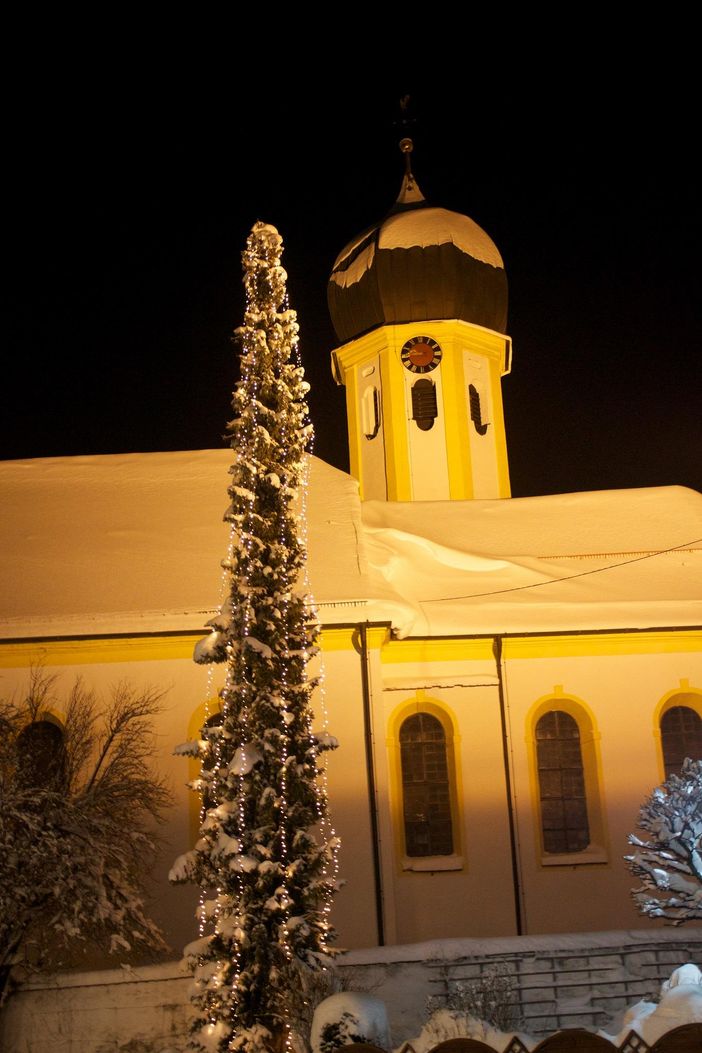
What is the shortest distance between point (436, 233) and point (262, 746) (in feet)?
66.8

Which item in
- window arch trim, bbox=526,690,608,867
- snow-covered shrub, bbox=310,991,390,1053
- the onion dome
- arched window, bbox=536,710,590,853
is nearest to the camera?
snow-covered shrub, bbox=310,991,390,1053

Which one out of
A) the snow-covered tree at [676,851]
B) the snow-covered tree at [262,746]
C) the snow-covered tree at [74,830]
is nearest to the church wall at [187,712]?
the snow-covered tree at [74,830]

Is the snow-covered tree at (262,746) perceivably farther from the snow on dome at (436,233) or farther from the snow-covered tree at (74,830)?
the snow on dome at (436,233)

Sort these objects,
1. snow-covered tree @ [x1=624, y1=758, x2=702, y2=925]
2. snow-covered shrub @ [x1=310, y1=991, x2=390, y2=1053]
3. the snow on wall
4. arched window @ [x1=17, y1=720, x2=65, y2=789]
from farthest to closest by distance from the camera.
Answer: arched window @ [x1=17, y1=720, x2=65, y2=789] → the snow on wall → snow-covered tree @ [x1=624, y1=758, x2=702, y2=925] → snow-covered shrub @ [x1=310, y1=991, x2=390, y2=1053]

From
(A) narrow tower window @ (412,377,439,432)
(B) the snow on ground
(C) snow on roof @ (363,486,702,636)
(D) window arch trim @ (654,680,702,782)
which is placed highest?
(A) narrow tower window @ (412,377,439,432)

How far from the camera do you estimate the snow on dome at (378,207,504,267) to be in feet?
106

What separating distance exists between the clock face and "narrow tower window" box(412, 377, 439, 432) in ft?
1.55

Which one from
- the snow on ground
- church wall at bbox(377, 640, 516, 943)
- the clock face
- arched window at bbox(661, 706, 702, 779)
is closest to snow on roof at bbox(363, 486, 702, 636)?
church wall at bbox(377, 640, 516, 943)

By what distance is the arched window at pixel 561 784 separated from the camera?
851 inches

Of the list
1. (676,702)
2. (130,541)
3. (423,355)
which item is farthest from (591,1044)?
(423,355)

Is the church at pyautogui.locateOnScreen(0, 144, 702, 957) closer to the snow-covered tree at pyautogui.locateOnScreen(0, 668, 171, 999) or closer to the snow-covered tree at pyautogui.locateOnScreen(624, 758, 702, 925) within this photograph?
the snow-covered tree at pyautogui.locateOnScreen(0, 668, 171, 999)

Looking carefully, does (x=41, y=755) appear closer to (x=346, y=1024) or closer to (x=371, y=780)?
(x=371, y=780)

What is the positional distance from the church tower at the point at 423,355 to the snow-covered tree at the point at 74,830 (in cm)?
1137

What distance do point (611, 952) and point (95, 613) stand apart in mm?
8716
